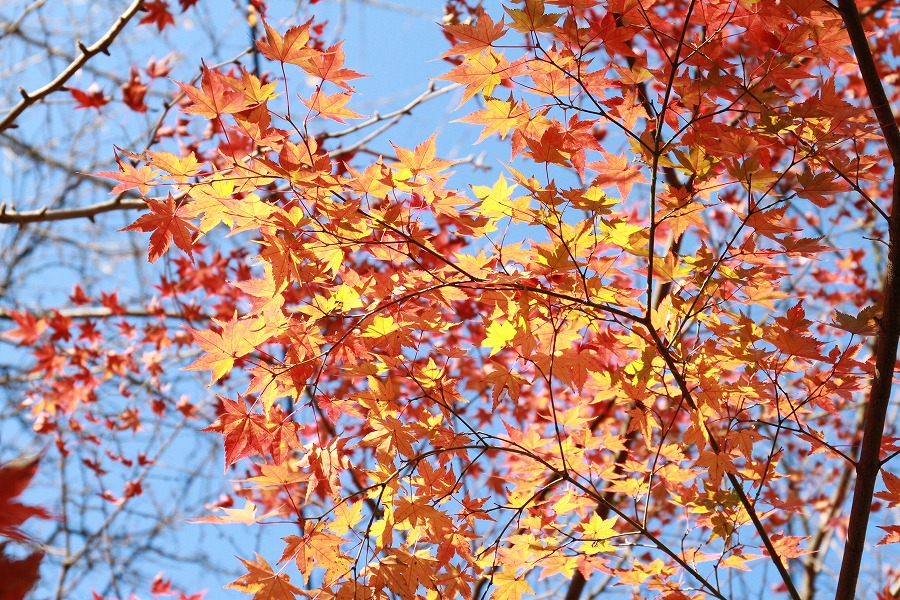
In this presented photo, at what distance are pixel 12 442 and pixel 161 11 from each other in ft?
12.1

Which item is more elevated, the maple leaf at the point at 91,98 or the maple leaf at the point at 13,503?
the maple leaf at the point at 91,98

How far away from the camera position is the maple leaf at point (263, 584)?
4.44 ft

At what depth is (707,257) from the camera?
151 cm

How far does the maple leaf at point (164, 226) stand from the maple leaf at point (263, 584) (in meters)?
0.64

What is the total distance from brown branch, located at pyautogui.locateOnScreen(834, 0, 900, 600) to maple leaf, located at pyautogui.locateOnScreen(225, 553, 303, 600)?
1.16m

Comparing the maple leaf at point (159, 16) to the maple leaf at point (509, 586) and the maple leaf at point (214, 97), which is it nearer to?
the maple leaf at point (214, 97)

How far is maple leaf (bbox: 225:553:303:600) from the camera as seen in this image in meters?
1.35

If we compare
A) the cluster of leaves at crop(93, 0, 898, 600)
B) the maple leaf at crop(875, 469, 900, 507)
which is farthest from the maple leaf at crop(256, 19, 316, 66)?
the maple leaf at crop(875, 469, 900, 507)

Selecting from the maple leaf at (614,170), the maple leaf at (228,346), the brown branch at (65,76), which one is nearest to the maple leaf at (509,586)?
the maple leaf at (228,346)

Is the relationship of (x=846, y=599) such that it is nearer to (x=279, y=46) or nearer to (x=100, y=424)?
(x=279, y=46)

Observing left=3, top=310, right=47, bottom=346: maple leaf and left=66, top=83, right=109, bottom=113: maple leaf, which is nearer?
left=66, top=83, right=109, bottom=113: maple leaf

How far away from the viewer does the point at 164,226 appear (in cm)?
140

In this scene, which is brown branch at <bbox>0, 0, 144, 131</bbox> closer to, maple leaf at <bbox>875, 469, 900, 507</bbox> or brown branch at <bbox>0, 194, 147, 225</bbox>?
brown branch at <bbox>0, 194, 147, 225</bbox>

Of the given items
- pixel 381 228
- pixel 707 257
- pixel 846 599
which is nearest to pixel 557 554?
pixel 846 599
